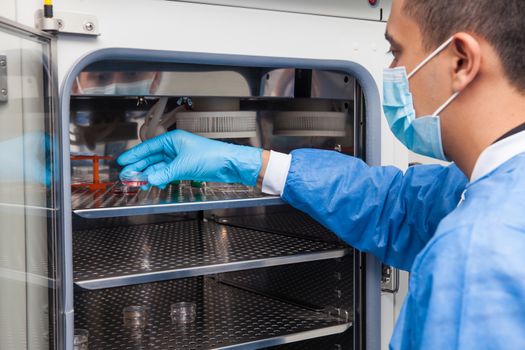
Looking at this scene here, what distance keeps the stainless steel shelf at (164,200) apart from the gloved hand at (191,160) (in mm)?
64

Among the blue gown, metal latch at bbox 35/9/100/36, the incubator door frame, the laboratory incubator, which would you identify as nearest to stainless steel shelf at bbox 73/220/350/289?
the laboratory incubator

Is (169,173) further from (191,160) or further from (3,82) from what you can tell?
(3,82)

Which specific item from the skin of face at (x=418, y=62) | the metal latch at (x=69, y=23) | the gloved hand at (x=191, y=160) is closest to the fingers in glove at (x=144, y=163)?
the gloved hand at (x=191, y=160)

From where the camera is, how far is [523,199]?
906 mm

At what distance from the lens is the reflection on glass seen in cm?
140

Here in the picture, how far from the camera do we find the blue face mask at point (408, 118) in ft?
4.04

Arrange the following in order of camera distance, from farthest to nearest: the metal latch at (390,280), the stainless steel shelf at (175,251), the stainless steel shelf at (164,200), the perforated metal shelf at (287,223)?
the perforated metal shelf at (287,223) → the metal latch at (390,280) → the stainless steel shelf at (175,251) → the stainless steel shelf at (164,200)

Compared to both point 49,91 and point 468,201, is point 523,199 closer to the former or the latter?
point 468,201

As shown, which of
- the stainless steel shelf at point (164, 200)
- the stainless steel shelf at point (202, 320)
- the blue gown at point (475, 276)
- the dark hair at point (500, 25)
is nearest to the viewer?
the blue gown at point (475, 276)

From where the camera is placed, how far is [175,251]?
5.84 ft

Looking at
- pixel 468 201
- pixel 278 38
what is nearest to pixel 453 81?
pixel 468 201

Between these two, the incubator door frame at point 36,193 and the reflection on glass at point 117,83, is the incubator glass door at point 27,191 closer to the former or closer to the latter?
the incubator door frame at point 36,193

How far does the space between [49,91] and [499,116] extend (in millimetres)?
908

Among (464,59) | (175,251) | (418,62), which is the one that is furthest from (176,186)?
(464,59)
